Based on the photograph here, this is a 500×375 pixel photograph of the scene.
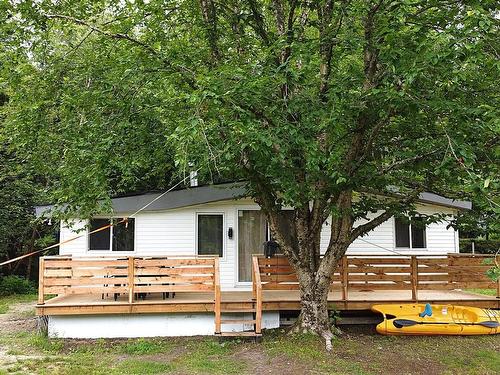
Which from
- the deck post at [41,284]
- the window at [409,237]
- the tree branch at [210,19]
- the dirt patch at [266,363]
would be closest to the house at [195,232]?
the window at [409,237]

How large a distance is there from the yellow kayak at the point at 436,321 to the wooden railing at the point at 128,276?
9.56 ft

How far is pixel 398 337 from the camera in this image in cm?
789

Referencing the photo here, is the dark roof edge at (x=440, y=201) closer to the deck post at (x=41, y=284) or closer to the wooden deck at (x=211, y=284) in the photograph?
the wooden deck at (x=211, y=284)

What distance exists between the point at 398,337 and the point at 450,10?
498 cm

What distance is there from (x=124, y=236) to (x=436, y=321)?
6.38 m

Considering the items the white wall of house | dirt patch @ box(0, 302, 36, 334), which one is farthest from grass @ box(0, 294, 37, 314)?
the white wall of house

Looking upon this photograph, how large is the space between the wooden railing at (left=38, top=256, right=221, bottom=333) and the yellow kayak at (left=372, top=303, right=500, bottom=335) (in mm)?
2913

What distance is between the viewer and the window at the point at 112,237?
10.5m

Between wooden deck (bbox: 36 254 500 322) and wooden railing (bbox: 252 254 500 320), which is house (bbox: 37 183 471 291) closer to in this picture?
wooden deck (bbox: 36 254 500 322)

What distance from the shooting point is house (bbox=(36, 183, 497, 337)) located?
26.5 ft

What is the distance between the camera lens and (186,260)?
8.23 m

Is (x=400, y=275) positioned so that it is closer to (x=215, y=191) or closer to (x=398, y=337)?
(x=398, y=337)

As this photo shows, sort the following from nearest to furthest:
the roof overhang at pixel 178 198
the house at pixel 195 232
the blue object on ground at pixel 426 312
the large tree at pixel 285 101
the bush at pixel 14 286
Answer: the large tree at pixel 285 101, the blue object on ground at pixel 426 312, the roof overhang at pixel 178 198, the house at pixel 195 232, the bush at pixel 14 286

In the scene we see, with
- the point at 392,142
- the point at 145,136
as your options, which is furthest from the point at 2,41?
the point at 392,142
